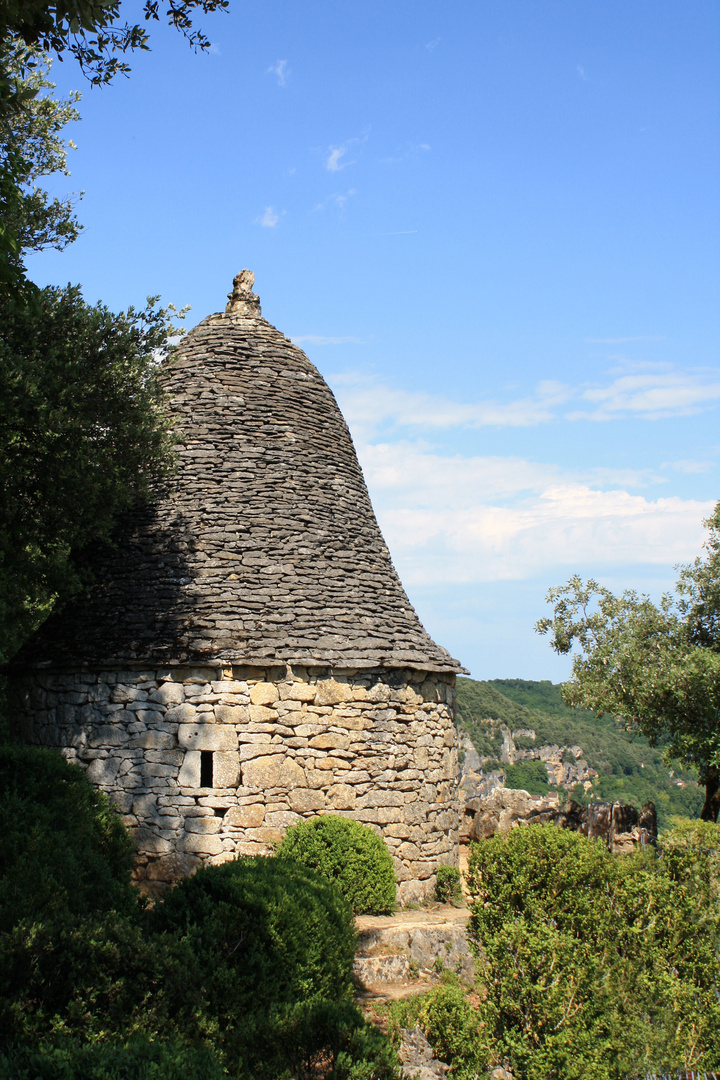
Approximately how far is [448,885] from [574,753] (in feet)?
163

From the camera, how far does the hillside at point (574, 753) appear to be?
Answer: 46.4m

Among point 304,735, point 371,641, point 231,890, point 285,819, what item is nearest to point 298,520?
point 371,641

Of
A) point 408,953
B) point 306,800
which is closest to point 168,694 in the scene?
point 306,800

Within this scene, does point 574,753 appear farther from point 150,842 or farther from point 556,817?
point 150,842

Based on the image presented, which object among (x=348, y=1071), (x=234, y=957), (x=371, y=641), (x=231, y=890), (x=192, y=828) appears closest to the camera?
(x=348, y=1071)

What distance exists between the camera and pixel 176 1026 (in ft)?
15.2

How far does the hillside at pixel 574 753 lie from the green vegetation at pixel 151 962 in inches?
1571

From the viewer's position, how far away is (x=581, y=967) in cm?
598

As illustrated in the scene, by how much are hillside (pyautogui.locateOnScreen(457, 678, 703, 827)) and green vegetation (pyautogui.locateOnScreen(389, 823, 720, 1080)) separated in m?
38.0

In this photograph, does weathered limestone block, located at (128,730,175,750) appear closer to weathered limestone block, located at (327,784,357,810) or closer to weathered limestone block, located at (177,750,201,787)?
weathered limestone block, located at (177,750,201,787)

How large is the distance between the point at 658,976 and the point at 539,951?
1628 millimetres

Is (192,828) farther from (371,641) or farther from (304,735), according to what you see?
(371,641)

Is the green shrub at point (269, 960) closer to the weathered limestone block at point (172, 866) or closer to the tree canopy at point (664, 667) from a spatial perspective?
the weathered limestone block at point (172, 866)

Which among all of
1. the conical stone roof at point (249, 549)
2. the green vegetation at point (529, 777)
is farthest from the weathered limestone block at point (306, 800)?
the green vegetation at point (529, 777)
